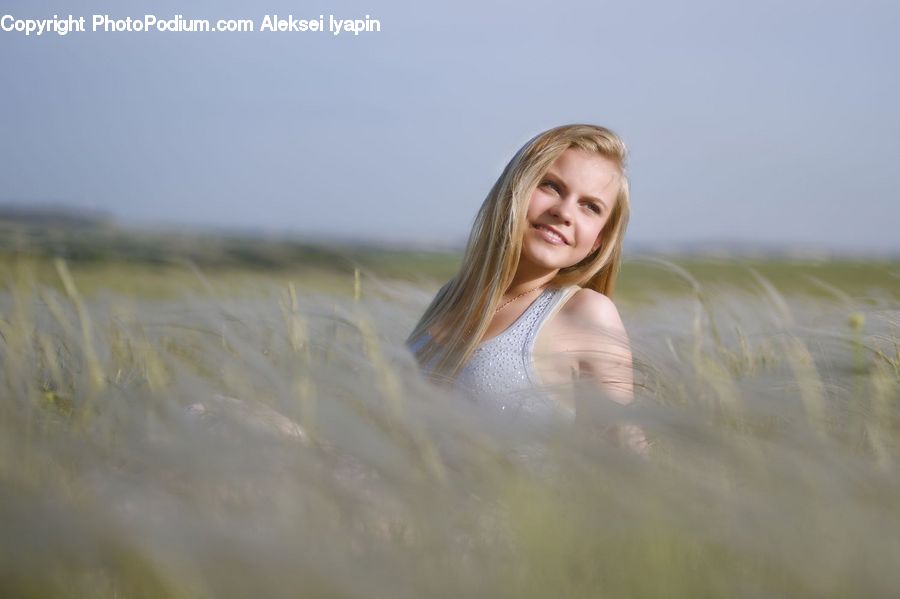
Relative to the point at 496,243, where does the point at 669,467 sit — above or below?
above

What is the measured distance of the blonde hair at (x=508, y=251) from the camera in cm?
204

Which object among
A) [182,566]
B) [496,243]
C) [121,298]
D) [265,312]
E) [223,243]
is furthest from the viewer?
[496,243]

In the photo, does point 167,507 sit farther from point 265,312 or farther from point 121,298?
point 121,298

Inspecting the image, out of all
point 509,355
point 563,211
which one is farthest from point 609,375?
point 563,211

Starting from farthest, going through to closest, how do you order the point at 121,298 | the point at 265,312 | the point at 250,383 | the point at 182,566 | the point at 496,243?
the point at 496,243
the point at 121,298
the point at 265,312
the point at 250,383
the point at 182,566

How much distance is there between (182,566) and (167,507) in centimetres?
7

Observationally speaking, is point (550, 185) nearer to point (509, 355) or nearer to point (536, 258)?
point (536, 258)

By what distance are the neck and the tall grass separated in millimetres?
1226

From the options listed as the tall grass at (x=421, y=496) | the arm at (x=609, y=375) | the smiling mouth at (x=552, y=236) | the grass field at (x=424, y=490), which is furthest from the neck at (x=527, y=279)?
the tall grass at (x=421, y=496)

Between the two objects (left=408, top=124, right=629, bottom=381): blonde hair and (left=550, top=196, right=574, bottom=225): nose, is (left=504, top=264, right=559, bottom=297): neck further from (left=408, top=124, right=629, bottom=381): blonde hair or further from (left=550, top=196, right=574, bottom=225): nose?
(left=550, top=196, right=574, bottom=225): nose

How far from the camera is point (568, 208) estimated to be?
2.02m

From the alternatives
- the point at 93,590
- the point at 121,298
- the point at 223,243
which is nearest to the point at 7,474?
the point at 93,590

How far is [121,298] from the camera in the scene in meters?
1.57

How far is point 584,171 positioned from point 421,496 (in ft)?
4.84
